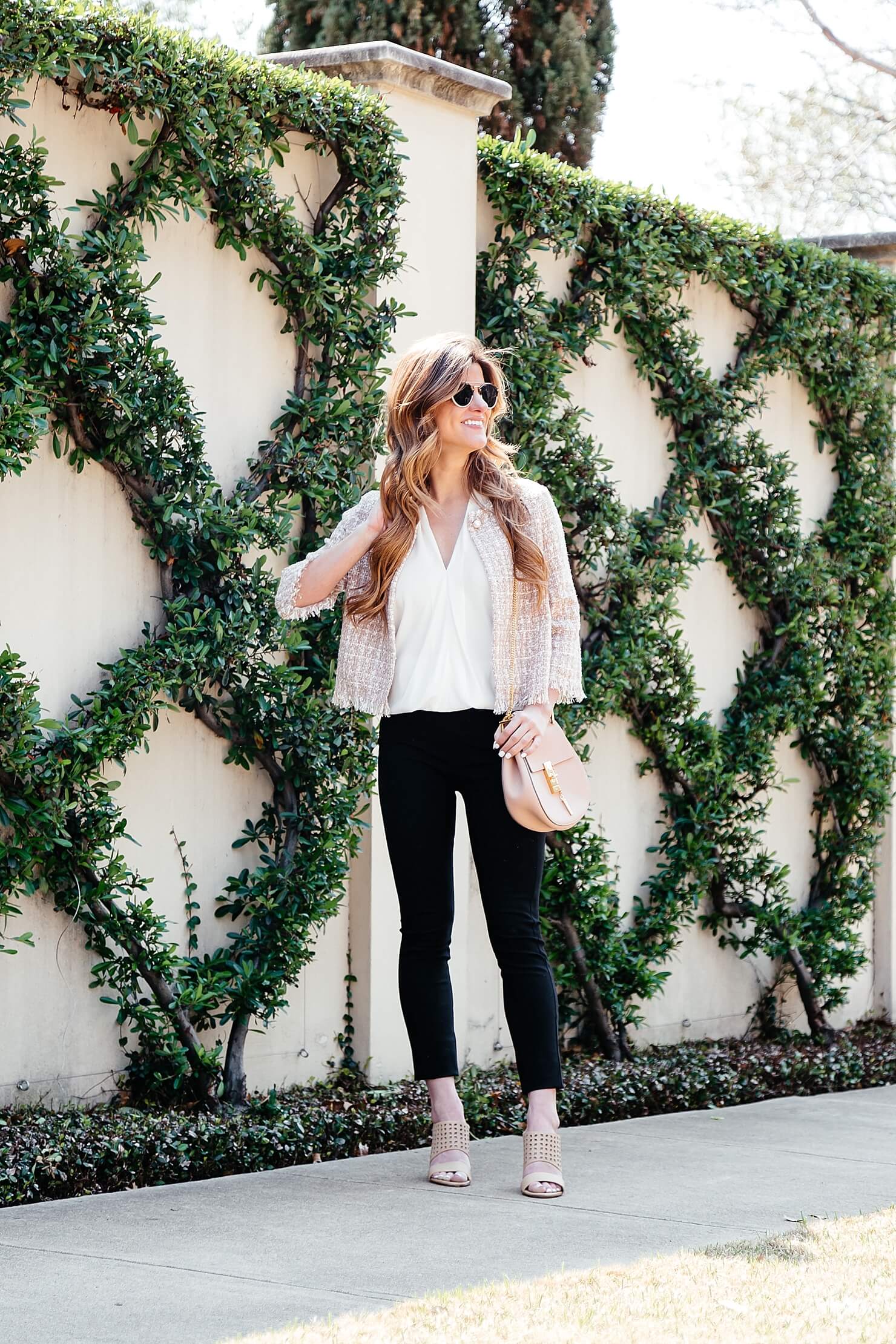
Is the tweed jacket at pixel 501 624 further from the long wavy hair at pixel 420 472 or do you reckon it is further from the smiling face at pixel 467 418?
the smiling face at pixel 467 418

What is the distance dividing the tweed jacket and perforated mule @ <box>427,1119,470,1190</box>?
38.1 inches

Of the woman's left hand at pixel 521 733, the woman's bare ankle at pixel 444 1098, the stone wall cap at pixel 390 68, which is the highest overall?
the stone wall cap at pixel 390 68

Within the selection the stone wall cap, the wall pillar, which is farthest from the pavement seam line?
the stone wall cap

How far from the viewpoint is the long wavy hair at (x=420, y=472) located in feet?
12.3

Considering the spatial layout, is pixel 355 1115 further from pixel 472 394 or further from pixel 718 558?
pixel 718 558

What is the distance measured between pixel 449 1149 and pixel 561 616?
125 cm

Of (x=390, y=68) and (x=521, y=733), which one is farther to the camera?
(x=390, y=68)

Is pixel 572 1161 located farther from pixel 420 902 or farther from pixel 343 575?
pixel 343 575

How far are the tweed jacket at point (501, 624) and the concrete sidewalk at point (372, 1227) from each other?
3.61 ft

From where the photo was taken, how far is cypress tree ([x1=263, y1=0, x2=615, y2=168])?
10.2 metres

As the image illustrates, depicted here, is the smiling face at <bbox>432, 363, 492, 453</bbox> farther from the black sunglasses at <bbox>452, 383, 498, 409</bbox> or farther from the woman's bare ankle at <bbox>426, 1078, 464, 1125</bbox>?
the woman's bare ankle at <bbox>426, 1078, 464, 1125</bbox>

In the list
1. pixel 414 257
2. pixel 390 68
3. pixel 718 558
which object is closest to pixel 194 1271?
pixel 414 257

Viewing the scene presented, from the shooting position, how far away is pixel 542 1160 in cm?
374

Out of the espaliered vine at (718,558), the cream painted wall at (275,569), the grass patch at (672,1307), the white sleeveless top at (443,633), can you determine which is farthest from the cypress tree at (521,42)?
the grass patch at (672,1307)
